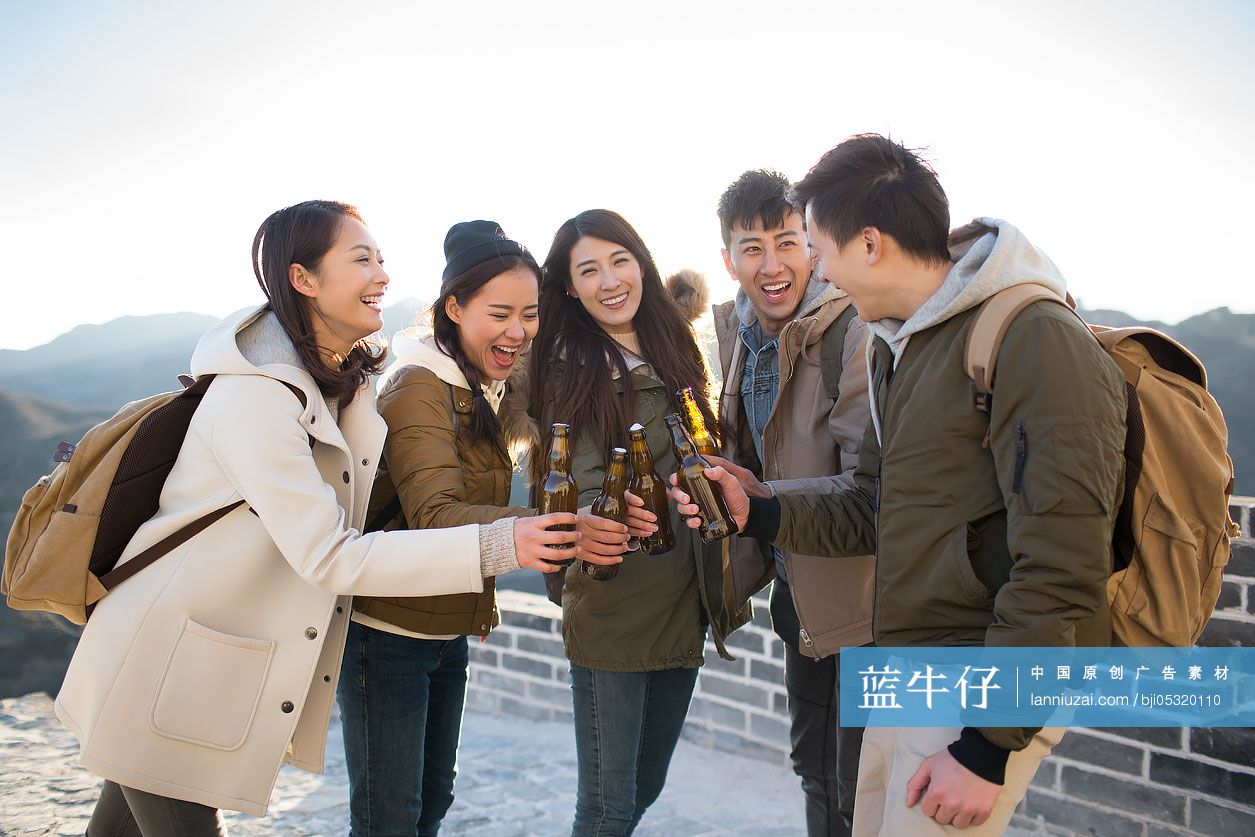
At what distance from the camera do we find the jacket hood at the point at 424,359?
263 centimetres

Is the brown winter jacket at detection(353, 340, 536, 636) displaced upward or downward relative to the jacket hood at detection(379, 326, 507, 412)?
downward

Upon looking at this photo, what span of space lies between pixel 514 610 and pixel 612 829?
346 cm

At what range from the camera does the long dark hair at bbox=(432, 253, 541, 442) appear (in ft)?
8.77

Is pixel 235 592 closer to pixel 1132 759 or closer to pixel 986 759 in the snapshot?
pixel 986 759

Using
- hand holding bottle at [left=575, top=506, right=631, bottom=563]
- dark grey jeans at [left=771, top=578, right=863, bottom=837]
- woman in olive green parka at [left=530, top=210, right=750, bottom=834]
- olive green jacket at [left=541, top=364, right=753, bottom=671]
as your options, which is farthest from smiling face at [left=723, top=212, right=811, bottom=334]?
hand holding bottle at [left=575, top=506, right=631, bottom=563]

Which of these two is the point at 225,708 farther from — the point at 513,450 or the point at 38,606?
the point at 513,450

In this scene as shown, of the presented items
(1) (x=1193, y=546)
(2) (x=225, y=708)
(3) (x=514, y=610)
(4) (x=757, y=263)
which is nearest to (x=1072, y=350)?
(1) (x=1193, y=546)

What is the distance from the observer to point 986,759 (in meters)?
1.75

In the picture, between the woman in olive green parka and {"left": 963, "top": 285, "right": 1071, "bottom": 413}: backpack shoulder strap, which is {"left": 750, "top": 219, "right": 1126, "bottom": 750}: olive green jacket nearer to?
{"left": 963, "top": 285, "right": 1071, "bottom": 413}: backpack shoulder strap

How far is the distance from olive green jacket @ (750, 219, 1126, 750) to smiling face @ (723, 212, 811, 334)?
921mm

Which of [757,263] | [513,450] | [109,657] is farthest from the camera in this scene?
[757,263]

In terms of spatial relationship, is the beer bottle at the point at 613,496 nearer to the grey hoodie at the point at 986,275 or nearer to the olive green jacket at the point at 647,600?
the olive green jacket at the point at 647,600

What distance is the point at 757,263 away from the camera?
3.13 meters

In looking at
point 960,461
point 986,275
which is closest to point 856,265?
point 986,275
